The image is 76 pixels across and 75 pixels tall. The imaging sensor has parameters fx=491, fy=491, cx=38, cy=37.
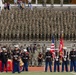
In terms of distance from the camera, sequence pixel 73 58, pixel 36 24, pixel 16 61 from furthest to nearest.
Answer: pixel 36 24 → pixel 73 58 → pixel 16 61

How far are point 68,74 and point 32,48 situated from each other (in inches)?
370

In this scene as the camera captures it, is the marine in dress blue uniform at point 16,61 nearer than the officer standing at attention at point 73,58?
Yes

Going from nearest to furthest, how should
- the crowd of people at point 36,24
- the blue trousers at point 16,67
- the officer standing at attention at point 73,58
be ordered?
the blue trousers at point 16,67 < the officer standing at attention at point 73,58 < the crowd of people at point 36,24

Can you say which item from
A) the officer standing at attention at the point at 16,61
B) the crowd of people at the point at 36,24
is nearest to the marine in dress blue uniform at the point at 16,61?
the officer standing at attention at the point at 16,61

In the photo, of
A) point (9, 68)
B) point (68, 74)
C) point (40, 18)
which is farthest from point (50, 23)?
point (68, 74)

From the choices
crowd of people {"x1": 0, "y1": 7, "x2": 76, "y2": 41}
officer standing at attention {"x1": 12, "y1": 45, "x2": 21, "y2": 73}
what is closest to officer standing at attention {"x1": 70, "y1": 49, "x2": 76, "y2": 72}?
officer standing at attention {"x1": 12, "y1": 45, "x2": 21, "y2": 73}

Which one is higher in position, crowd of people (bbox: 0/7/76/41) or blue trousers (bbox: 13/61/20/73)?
crowd of people (bbox: 0/7/76/41)

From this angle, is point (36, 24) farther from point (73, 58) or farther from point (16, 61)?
point (16, 61)

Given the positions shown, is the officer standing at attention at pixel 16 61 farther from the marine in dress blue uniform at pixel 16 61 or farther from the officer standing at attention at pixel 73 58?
the officer standing at attention at pixel 73 58

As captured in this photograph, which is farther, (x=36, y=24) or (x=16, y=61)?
(x=36, y=24)

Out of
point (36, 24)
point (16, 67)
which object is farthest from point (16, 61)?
point (36, 24)

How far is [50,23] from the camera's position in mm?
42000

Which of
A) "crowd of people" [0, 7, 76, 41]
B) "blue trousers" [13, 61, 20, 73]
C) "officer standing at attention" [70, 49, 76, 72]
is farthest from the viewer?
"crowd of people" [0, 7, 76, 41]

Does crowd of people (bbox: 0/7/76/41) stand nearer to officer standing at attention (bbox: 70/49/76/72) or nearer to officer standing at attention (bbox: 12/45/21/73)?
officer standing at attention (bbox: 70/49/76/72)
